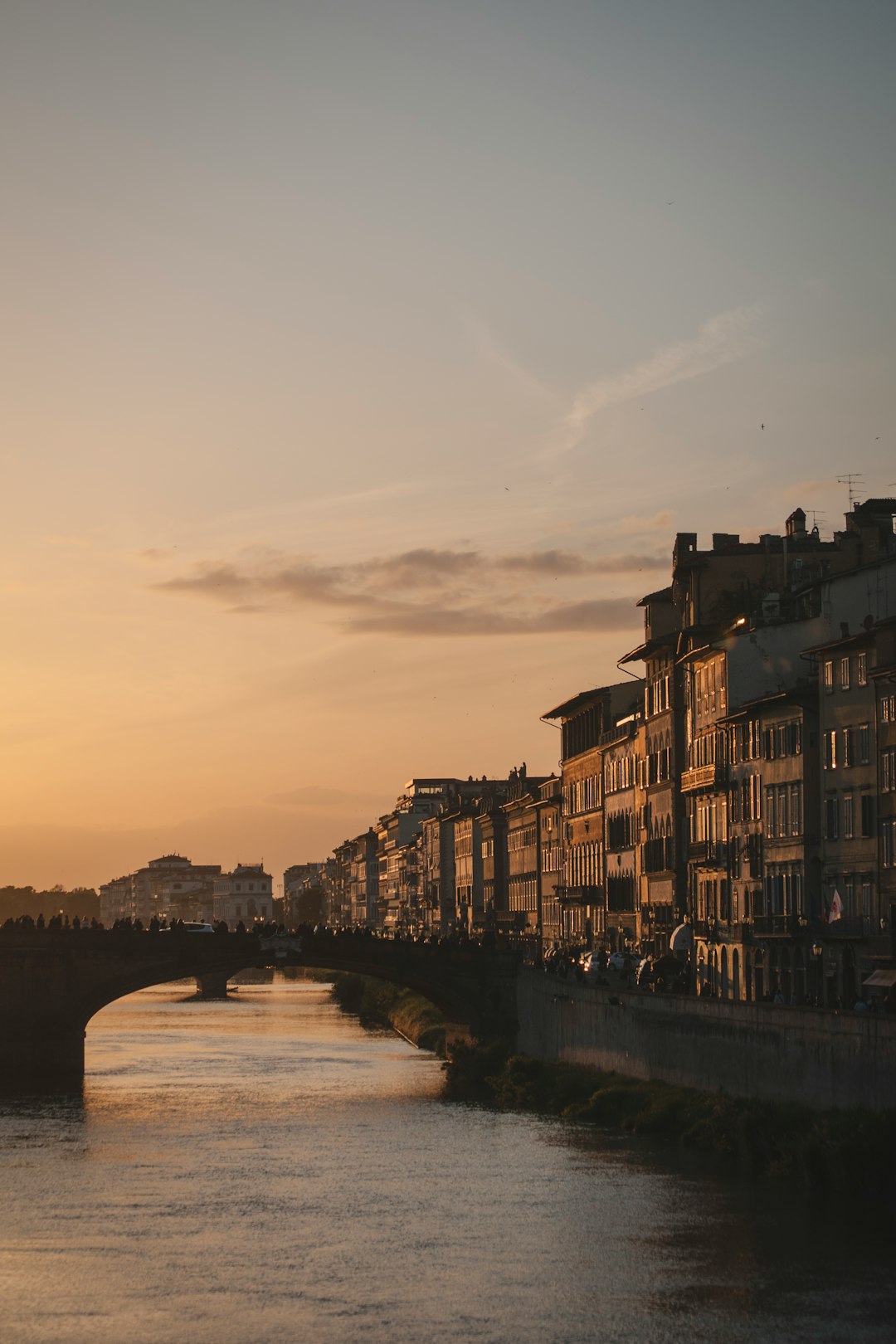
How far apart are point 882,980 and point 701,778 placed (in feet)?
75.9

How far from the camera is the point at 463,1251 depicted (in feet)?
138

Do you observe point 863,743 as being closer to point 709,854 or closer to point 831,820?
point 831,820

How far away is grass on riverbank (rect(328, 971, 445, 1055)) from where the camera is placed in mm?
101125

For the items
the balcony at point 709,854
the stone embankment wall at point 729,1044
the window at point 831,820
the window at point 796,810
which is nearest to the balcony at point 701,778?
the balcony at point 709,854

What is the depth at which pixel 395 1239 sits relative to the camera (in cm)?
4356

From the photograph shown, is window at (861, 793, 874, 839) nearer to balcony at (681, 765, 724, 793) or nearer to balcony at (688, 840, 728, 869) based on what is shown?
balcony at (688, 840, 728, 869)

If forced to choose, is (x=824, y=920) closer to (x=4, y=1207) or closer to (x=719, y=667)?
(x=719, y=667)

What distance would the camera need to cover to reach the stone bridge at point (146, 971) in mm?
85250

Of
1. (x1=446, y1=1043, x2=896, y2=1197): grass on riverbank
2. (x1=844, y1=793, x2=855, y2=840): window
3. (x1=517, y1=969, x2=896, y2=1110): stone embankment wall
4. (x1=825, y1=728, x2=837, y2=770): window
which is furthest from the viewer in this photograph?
(x1=825, y1=728, x2=837, y2=770): window

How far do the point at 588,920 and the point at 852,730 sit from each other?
4302cm

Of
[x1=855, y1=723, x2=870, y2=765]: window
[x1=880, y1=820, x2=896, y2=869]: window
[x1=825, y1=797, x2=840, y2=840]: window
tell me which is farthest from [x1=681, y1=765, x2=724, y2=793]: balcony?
[x1=880, y1=820, x2=896, y2=869]: window

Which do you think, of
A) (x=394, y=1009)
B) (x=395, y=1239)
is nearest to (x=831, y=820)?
(x=395, y=1239)

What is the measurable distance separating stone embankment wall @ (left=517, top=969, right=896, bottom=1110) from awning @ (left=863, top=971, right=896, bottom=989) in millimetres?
5028

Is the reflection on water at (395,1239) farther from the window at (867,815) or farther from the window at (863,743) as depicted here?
the window at (863,743)
